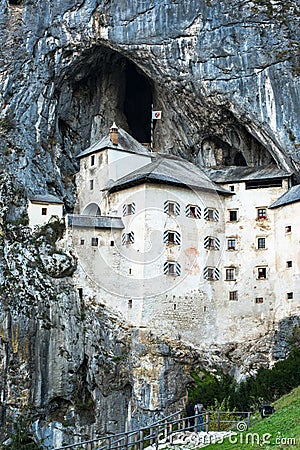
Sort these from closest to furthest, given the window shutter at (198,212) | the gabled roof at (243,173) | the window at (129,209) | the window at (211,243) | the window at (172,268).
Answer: the window at (172,268)
the window at (129,209)
the window at (211,243)
the window shutter at (198,212)
the gabled roof at (243,173)

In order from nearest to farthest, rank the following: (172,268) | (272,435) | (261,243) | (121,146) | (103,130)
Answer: (272,435), (172,268), (261,243), (121,146), (103,130)

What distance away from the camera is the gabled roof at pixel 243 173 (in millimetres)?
60125

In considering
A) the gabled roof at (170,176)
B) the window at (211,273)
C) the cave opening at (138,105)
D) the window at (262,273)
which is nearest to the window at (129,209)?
the gabled roof at (170,176)

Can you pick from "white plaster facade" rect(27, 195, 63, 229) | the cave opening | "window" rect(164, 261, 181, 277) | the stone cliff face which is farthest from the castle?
the cave opening

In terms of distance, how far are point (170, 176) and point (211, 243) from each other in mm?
5941

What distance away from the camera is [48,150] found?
213ft

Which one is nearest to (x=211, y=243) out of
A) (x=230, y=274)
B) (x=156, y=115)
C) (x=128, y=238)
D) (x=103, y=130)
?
(x=230, y=274)

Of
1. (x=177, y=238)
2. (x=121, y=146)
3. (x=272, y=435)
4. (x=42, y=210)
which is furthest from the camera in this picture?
(x=121, y=146)

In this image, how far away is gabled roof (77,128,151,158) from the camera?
209 ft

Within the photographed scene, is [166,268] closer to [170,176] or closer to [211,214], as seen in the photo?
[211,214]

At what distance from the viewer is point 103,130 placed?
69.9 metres

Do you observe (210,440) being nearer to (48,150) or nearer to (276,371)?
(276,371)

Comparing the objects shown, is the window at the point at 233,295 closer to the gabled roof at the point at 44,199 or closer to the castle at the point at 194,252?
the castle at the point at 194,252

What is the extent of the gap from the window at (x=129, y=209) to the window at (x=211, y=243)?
19.6 ft
